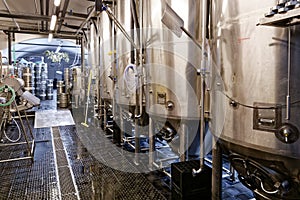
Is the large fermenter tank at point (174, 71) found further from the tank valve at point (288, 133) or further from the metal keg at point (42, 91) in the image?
the metal keg at point (42, 91)

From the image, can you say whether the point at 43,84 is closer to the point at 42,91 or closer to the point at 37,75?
the point at 42,91

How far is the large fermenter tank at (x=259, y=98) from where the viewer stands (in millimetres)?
1167

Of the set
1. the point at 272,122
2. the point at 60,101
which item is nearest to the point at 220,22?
the point at 272,122

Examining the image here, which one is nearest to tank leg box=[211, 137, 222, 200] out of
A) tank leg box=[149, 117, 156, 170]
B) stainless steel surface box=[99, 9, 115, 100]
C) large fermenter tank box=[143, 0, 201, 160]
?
large fermenter tank box=[143, 0, 201, 160]

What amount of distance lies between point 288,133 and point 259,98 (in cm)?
22

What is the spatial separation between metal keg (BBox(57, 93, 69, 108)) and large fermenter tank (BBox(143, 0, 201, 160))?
684 centimetres

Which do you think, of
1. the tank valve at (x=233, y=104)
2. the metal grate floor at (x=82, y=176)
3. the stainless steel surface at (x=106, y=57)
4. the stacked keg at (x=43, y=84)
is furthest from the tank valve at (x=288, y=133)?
the stacked keg at (x=43, y=84)

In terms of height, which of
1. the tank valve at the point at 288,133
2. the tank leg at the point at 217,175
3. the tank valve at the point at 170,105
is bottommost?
the tank leg at the point at 217,175

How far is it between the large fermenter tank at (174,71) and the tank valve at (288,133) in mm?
857

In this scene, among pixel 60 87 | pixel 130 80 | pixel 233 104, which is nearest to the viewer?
pixel 233 104

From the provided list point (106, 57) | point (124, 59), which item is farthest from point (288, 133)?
point (106, 57)

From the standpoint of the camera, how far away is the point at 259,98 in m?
1.27

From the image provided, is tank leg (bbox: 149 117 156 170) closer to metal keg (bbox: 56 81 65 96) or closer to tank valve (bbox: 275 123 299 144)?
tank valve (bbox: 275 123 299 144)

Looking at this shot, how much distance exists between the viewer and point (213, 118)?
5.56ft
